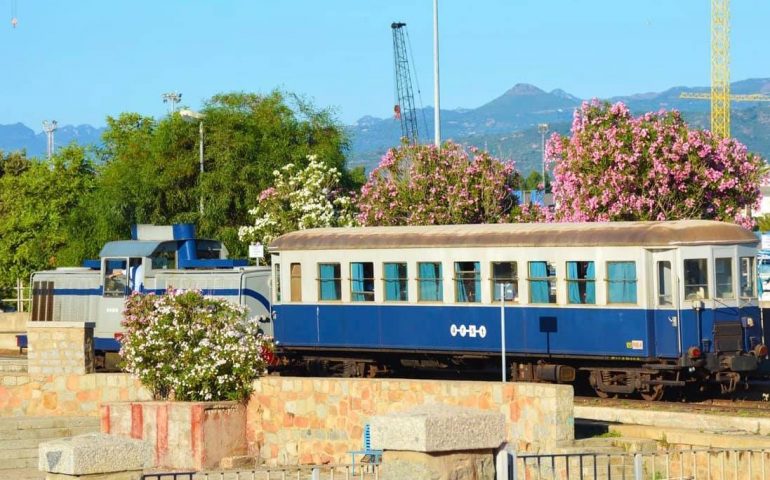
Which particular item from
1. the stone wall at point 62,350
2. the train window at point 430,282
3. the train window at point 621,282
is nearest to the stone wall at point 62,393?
the stone wall at point 62,350

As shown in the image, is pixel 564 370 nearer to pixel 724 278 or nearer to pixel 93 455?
pixel 724 278

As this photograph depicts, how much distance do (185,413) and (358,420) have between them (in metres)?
2.72

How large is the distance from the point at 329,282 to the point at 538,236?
5.31m

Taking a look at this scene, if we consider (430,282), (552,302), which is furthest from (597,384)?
(430,282)

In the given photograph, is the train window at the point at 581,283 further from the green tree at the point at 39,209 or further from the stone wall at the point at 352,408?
the green tree at the point at 39,209

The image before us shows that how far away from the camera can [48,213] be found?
245ft

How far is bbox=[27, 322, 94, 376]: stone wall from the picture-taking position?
26.2 metres

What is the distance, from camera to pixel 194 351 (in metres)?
23.5

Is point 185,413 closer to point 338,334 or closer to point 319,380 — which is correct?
point 319,380

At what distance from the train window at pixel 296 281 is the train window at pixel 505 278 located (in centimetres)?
508

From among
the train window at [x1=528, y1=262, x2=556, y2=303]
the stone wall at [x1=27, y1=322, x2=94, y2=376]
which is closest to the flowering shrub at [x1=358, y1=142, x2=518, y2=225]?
the train window at [x1=528, y1=262, x2=556, y2=303]

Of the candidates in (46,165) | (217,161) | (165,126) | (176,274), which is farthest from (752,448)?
(46,165)

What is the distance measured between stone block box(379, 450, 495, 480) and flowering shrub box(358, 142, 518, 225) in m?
30.3

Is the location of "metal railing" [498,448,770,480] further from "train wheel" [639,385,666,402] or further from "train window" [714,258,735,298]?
"train window" [714,258,735,298]
